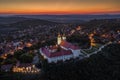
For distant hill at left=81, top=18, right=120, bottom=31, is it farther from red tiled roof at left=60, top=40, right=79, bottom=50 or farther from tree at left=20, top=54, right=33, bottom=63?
tree at left=20, top=54, right=33, bottom=63

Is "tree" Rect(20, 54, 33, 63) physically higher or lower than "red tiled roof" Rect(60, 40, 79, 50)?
lower

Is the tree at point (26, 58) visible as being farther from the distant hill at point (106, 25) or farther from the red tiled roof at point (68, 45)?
the distant hill at point (106, 25)

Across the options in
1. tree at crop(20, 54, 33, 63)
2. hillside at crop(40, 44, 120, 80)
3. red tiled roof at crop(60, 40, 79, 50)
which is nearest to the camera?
hillside at crop(40, 44, 120, 80)

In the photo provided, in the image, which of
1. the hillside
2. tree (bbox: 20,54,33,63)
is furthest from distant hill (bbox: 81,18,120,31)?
tree (bbox: 20,54,33,63)

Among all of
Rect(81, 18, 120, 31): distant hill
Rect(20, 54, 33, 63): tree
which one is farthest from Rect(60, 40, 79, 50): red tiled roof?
Rect(81, 18, 120, 31): distant hill

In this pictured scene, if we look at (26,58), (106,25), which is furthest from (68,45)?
(106,25)

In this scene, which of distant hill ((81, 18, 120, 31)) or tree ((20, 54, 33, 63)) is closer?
tree ((20, 54, 33, 63))

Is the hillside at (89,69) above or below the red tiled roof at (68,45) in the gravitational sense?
below

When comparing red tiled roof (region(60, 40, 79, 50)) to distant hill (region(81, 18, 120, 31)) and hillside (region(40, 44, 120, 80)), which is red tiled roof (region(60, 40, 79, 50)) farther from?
distant hill (region(81, 18, 120, 31))

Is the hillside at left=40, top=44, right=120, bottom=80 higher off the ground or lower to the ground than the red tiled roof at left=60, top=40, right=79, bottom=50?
lower

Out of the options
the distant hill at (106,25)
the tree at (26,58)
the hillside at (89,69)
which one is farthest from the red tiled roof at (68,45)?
the distant hill at (106,25)

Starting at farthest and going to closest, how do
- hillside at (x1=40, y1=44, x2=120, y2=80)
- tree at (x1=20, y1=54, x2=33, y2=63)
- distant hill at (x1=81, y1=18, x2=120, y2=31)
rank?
distant hill at (x1=81, y1=18, x2=120, y2=31) < tree at (x1=20, y1=54, x2=33, y2=63) < hillside at (x1=40, y1=44, x2=120, y2=80)
